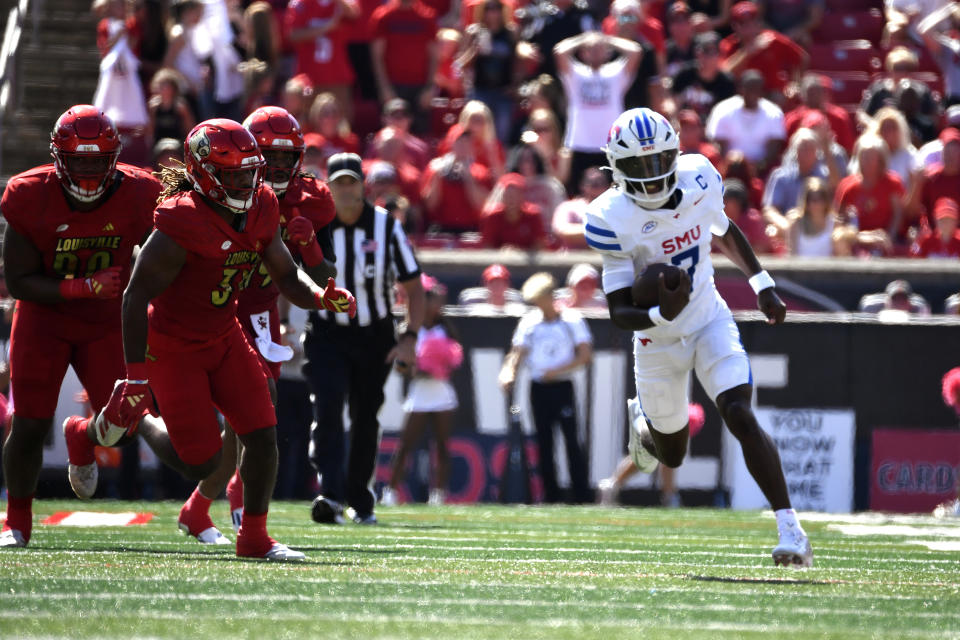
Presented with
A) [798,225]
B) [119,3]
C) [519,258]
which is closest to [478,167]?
[519,258]

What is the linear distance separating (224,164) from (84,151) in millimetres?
844

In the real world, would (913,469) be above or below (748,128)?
below

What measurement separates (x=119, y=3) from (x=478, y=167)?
3670 mm

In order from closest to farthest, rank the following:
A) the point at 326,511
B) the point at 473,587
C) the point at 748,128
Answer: the point at 473,587 → the point at 326,511 → the point at 748,128

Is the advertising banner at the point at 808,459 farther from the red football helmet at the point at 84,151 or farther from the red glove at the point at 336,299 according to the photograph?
the red football helmet at the point at 84,151

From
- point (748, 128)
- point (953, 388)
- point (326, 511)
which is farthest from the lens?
point (748, 128)

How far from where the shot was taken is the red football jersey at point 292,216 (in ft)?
25.0

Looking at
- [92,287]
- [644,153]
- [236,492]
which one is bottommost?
[236,492]

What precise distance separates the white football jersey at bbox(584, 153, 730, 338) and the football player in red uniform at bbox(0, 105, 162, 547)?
6.37ft

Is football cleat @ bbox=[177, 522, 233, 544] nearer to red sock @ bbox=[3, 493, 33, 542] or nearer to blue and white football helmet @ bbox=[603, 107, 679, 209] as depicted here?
red sock @ bbox=[3, 493, 33, 542]

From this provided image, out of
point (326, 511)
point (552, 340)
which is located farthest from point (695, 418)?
point (326, 511)

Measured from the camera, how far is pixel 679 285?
21.7 ft

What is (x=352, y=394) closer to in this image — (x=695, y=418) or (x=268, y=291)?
(x=268, y=291)

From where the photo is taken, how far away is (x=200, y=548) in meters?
7.16
